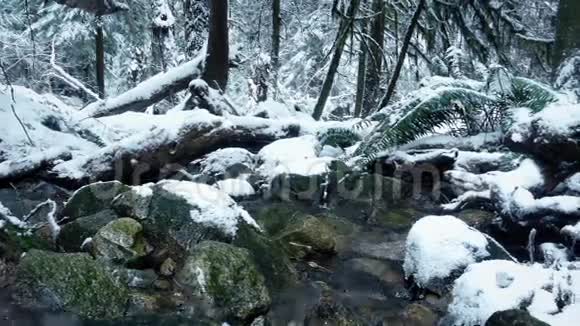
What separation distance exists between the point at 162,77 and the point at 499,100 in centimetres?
476

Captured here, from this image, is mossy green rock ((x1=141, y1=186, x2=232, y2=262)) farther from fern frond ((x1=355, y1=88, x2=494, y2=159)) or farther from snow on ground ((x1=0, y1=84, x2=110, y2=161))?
fern frond ((x1=355, y1=88, x2=494, y2=159))

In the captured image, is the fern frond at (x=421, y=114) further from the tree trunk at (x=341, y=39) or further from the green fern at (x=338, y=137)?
the tree trunk at (x=341, y=39)

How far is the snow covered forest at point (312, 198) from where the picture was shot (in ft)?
11.0

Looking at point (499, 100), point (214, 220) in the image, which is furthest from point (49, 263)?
point (499, 100)

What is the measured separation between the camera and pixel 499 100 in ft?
19.5

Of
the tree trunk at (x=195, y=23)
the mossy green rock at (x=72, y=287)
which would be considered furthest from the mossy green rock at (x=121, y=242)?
the tree trunk at (x=195, y=23)

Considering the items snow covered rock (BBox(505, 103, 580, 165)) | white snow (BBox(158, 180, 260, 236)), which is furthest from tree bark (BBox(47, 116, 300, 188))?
snow covered rock (BBox(505, 103, 580, 165))

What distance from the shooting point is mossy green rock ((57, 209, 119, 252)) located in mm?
3949

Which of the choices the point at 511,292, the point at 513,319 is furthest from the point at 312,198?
the point at 513,319

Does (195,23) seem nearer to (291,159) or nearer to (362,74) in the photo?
(362,74)

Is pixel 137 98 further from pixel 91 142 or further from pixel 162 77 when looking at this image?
pixel 91 142

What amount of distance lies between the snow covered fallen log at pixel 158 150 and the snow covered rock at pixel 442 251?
2810 millimetres

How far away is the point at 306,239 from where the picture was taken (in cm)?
438

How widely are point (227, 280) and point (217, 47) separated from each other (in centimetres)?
522
